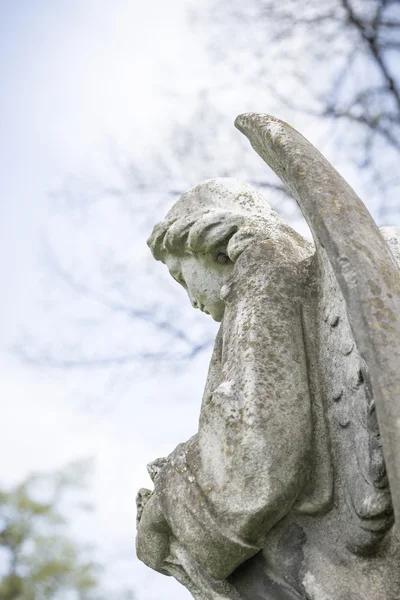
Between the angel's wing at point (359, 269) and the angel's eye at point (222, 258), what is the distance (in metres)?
0.43

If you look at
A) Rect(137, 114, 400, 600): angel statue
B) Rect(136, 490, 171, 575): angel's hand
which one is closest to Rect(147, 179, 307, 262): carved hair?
Rect(137, 114, 400, 600): angel statue

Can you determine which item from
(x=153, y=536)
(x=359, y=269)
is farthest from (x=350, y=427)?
(x=153, y=536)

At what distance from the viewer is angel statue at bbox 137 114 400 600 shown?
4.79 feet

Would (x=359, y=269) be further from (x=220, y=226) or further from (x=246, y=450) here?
(x=220, y=226)

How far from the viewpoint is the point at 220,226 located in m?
2.11

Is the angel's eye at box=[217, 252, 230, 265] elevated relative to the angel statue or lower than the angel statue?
elevated

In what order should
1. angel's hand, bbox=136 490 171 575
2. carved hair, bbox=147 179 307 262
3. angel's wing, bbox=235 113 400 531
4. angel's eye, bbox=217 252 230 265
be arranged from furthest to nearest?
angel's eye, bbox=217 252 230 265 → carved hair, bbox=147 179 307 262 → angel's hand, bbox=136 490 171 575 → angel's wing, bbox=235 113 400 531

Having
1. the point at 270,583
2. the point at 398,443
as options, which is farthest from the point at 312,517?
the point at 398,443

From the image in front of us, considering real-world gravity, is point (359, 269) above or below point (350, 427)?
above

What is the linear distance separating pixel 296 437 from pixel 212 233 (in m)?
0.78

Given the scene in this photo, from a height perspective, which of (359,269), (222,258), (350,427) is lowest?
(350,427)

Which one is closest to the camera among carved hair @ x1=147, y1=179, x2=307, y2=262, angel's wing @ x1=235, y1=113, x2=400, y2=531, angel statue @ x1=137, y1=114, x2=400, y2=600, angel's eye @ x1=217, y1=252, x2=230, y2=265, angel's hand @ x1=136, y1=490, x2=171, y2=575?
angel's wing @ x1=235, y1=113, x2=400, y2=531

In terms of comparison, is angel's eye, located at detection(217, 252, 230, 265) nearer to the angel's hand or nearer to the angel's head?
the angel's head

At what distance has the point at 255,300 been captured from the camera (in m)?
1.82
